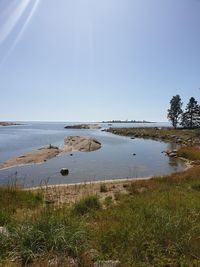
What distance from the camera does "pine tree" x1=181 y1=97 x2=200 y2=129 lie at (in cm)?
8229

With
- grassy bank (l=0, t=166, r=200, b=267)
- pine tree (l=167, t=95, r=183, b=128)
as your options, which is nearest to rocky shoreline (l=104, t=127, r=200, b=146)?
pine tree (l=167, t=95, r=183, b=128)

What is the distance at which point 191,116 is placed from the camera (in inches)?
3344

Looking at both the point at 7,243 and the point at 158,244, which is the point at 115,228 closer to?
the point at 158,244

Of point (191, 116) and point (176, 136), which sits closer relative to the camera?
point (176, 136)

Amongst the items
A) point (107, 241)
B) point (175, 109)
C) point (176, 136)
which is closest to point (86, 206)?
point (107, 241)

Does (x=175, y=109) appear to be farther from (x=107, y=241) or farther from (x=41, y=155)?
(x=107, y=241)

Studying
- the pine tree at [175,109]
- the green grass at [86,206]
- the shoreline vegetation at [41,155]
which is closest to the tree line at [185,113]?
the pine tree at [175,109]

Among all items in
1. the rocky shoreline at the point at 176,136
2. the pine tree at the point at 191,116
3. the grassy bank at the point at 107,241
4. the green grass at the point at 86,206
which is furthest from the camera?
the pine tree at the point at 191,116

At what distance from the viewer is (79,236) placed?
20.4 ft

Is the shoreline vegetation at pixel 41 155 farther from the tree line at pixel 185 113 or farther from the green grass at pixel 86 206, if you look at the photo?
the tree line at pixel 185 113

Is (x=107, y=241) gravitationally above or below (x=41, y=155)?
above

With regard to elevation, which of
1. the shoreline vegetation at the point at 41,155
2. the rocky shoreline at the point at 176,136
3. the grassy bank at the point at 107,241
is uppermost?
the grassy bank at the point at 107,241

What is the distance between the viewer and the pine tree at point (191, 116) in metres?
82.3

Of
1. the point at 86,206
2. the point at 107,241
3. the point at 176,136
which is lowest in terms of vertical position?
the point at 176,136
